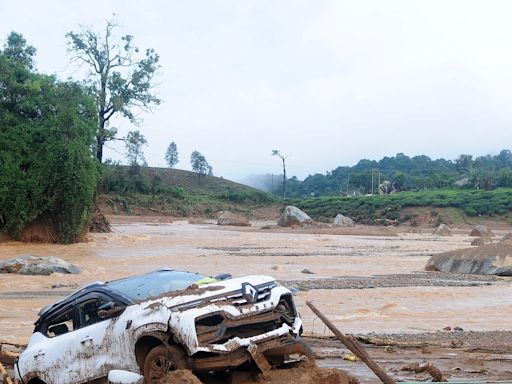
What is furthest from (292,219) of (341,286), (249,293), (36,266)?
(249,293)

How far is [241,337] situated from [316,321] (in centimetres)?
908

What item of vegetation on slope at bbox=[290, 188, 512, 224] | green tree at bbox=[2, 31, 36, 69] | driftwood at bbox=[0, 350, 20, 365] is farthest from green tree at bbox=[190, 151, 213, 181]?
driftwood at bbox=[0, 350, 20, 365]

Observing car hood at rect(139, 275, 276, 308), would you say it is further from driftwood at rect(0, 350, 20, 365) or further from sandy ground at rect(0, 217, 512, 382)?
driftwood at rect(0, 350, 20, 365)

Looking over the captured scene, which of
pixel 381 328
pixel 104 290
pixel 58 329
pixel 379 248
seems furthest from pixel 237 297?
pixel 379 248

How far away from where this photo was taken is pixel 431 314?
58.9 ft

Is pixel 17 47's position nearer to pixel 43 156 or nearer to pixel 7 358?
pixel 43 156

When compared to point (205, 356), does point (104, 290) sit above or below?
above

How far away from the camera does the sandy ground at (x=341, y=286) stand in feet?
40.4

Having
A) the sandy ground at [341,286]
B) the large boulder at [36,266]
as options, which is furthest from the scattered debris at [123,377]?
the large boulder at [36,266]

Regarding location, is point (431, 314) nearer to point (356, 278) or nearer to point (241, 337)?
point (356, 278)

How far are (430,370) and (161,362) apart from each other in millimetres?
3316

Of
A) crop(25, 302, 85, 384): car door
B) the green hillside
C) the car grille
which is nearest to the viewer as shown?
the car grille

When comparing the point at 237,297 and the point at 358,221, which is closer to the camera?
the point at 237,297

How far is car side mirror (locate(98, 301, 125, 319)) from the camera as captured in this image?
804 centimetres
